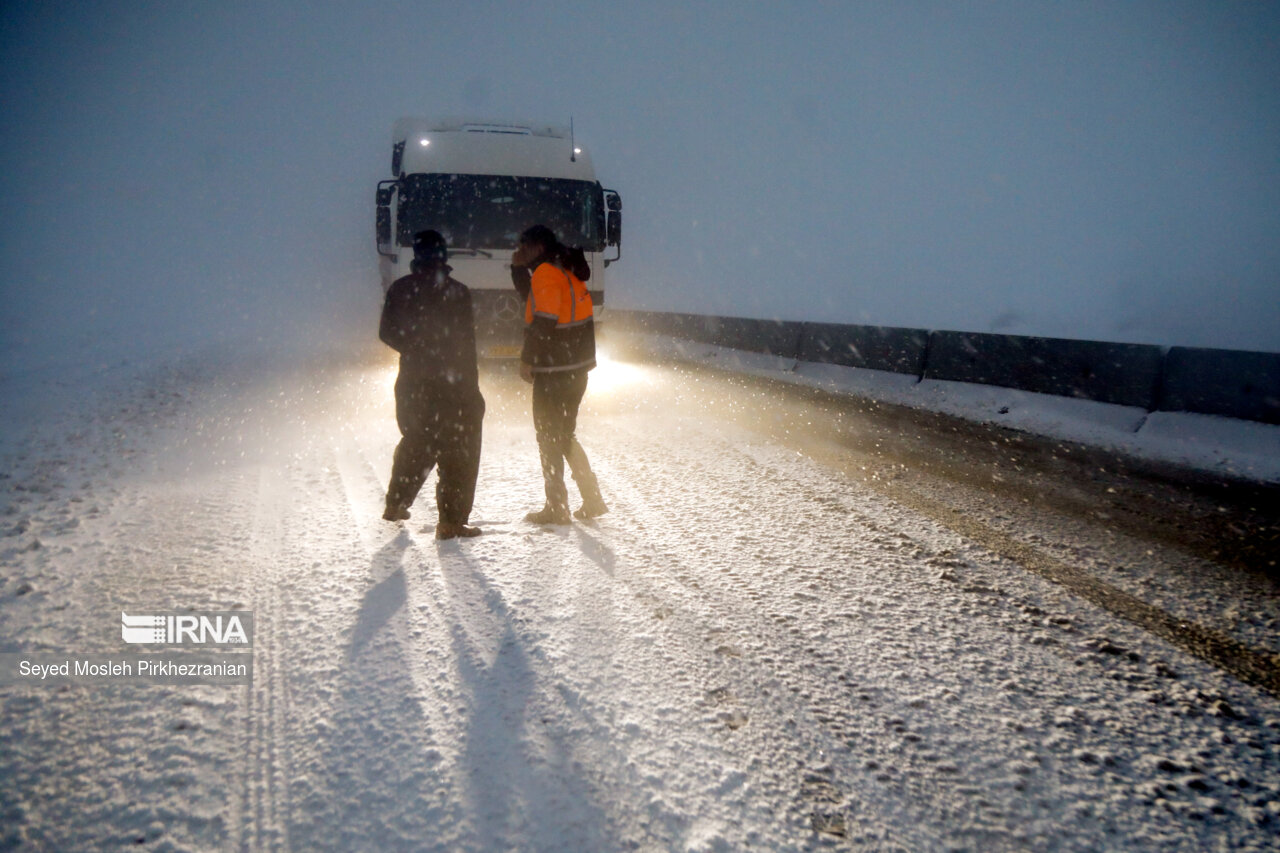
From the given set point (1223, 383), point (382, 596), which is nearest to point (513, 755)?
point (382, 596)

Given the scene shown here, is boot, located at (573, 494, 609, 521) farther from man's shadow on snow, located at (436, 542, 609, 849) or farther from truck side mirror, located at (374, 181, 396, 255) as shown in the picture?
truck side mirror, located at (374, 181, 396, 255)

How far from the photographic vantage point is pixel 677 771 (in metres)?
2.02

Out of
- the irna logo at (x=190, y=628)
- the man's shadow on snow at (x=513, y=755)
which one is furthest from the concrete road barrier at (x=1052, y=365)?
the irna logo at (x=190, y=628)

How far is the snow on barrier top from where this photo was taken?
21.1ft

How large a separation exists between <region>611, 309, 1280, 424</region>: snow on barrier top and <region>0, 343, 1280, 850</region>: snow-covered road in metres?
3.16

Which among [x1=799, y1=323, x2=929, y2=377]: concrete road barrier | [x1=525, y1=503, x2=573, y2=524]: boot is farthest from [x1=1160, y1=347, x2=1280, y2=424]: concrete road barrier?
[x1=525, y1=503, x2=573, y2=524]: boot

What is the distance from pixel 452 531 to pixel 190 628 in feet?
4.44

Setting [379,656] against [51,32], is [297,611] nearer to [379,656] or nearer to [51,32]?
[379,656]

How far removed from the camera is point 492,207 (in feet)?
31.7

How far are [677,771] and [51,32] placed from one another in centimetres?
10059

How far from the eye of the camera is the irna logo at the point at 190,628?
9.19ft

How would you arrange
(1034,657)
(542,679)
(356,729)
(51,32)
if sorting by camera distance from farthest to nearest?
(51,32), (1034,657), (542,679), (356,729)

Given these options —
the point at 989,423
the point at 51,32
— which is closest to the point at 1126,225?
the point at 989,423

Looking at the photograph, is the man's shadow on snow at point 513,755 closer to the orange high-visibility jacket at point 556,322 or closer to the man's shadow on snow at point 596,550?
the man's shadow on snow at point 596,550
